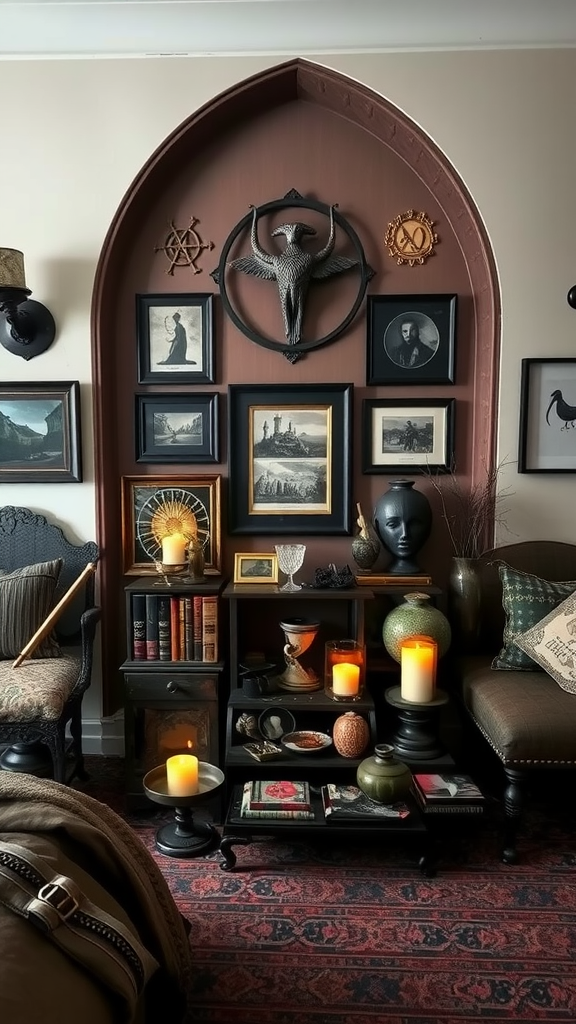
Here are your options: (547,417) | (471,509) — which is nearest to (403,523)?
(471,509)

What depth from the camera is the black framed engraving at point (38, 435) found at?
310 cm

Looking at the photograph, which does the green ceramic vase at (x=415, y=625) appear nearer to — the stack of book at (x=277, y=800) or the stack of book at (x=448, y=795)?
the stack of book at (x=448, y=795)

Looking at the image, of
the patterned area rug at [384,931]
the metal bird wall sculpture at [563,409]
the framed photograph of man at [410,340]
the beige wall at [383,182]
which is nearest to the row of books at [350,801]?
the patterned area rug at [384,931]

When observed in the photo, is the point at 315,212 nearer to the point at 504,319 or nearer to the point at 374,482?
the point at 504,319

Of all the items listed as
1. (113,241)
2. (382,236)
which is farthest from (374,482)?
(113,241)

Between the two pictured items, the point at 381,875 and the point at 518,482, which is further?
the point at 518,482

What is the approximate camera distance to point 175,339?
314cm

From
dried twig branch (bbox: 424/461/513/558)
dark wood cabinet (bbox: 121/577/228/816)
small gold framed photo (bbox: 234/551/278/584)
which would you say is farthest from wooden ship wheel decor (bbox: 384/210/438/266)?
dark wood cabinet (bbox: 121/577/228/816)

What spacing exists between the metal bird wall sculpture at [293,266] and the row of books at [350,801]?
1.87 metres

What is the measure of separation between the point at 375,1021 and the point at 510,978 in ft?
1.34

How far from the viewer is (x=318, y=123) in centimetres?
306

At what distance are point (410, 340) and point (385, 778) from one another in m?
1.86

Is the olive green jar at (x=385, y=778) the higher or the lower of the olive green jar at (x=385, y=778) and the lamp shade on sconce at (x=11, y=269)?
the lower

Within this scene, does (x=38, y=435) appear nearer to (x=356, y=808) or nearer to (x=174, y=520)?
(x=174, y=520)
